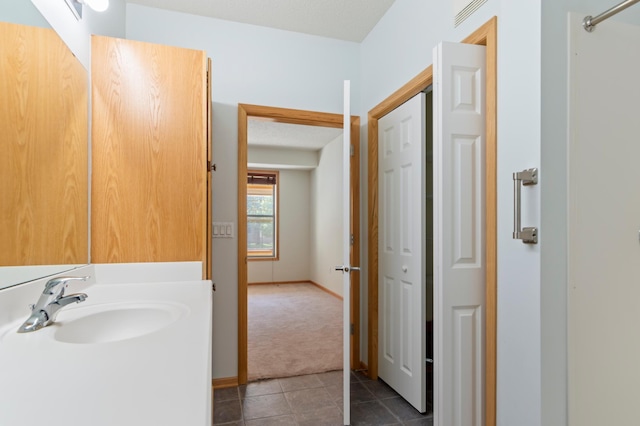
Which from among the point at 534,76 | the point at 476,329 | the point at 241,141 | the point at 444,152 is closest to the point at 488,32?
the point at 534,76

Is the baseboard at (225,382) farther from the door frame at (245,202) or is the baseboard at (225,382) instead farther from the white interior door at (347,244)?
the white interior door at (347,244)

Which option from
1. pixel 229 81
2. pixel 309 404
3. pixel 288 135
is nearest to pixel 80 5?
pixel 229 81

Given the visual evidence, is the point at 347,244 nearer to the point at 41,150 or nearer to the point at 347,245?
the point at 347,245

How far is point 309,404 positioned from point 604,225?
1.86 metres

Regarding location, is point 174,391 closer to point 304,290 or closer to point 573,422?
point 573,422

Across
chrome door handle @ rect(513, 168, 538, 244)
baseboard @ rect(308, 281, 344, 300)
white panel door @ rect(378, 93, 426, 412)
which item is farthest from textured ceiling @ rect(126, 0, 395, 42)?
baseboard @ rect(308, 281, 344, 300)

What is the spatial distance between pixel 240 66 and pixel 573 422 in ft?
8.84

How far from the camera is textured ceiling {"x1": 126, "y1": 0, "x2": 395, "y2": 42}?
2258 mm

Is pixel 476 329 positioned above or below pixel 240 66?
below

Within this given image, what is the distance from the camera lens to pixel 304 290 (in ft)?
20.1

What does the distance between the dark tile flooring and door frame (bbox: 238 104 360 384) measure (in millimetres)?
225

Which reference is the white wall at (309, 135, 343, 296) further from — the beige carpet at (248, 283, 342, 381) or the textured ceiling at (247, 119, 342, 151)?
the beige carpet at (248, 283, 342, 381)

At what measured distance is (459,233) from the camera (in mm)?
1548

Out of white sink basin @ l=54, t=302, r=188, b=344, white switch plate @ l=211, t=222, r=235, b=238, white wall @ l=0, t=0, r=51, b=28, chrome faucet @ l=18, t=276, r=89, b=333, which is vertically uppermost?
white wall @ l=0, t=0, r=51, b=28
